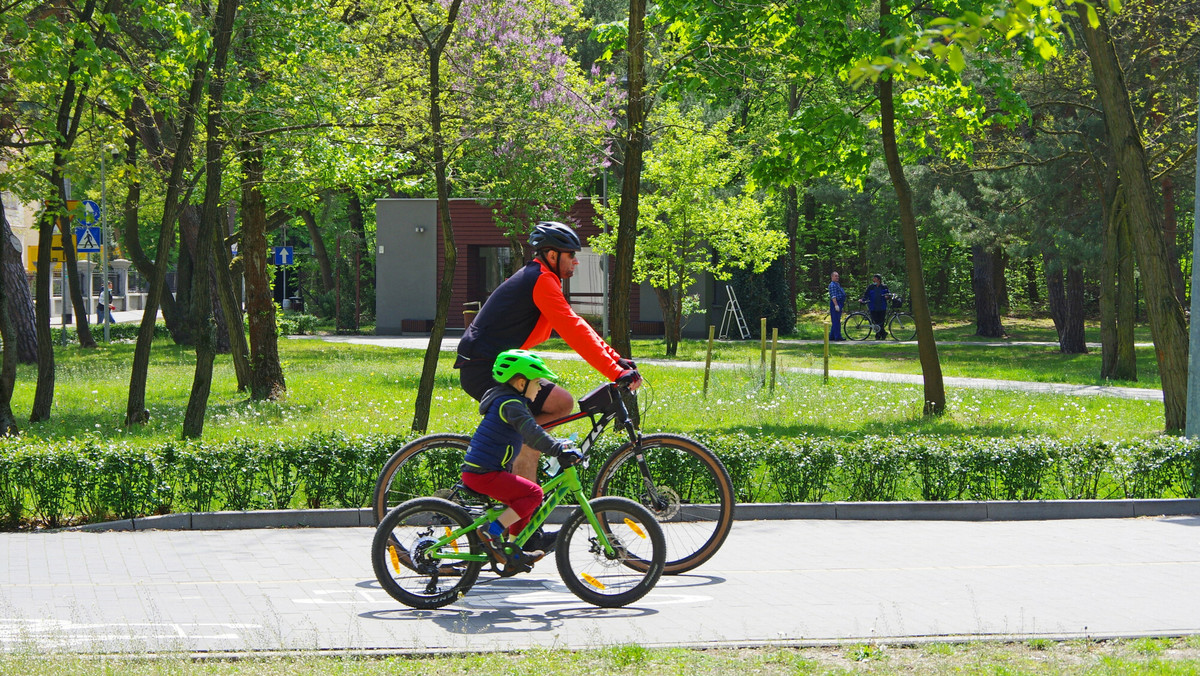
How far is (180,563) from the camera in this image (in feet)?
24.8

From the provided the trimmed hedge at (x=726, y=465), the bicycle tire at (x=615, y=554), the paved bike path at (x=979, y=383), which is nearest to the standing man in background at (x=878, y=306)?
the paved bike path at (x=979, y=383)

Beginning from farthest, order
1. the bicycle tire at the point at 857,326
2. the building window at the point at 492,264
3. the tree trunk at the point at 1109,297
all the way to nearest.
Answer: the building window at the point at 492,264, the bicycle tire at the point at 857,326, the tree trunk at the point at 1109,297

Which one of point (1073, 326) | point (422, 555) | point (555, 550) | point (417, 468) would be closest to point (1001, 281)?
point (1073, 326)

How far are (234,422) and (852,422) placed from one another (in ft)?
25.4

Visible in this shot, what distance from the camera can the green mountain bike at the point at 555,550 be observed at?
6258mm

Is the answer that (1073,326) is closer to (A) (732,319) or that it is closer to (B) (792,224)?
(A) (732,319)

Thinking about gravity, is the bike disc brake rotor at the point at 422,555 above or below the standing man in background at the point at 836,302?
below

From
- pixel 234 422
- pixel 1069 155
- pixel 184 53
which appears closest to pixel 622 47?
pixel 184 53

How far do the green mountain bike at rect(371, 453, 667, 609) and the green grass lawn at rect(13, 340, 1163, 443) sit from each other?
16.7 feet

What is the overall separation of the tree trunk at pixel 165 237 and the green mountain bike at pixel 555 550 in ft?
22.9

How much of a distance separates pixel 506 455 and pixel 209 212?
6998mm

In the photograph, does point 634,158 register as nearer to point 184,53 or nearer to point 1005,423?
point 184,53

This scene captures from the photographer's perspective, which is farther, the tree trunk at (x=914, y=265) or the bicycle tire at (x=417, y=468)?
the tree trunk at (x=914, y=265)

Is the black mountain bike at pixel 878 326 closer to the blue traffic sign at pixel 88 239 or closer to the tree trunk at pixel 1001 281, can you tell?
the tree trunk at pixel 1001 281
